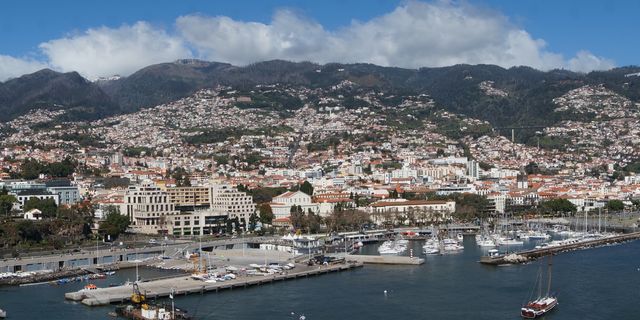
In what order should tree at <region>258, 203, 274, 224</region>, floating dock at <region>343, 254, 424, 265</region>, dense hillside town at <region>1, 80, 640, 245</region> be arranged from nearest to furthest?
floating dock at <region>343, 254, 424, 265</region>, tree at <region>258, 203, 274, 224</region>, dense hillside town at <region>1, 80, 640, 245</region>

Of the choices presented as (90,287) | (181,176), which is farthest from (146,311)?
(181,176)

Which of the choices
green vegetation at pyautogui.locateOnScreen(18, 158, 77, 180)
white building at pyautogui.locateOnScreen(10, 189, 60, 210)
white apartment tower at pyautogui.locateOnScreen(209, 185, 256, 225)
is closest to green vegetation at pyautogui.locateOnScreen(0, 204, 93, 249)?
white building at pyautogui.locateOnScreen(10, 189, 60, 210)

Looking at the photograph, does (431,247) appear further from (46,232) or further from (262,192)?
(262,192)

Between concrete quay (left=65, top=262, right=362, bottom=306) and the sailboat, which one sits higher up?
concrete quay (left=65, top=262, right=362, bottom=306)

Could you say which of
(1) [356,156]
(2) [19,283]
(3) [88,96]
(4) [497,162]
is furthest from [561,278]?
(3) [88,96]

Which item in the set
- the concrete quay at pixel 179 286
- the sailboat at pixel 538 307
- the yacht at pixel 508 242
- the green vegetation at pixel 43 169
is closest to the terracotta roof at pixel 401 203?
the yacht at pixel 508 242

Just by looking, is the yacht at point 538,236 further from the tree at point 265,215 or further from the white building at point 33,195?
the white building at point 33,195

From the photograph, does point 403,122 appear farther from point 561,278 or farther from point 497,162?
point 561,278

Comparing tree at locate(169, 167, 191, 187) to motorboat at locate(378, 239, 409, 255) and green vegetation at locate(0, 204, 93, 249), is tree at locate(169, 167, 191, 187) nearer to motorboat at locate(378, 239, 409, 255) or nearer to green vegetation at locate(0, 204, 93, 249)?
green vegetation at locate(0, 204, 93, 249)
